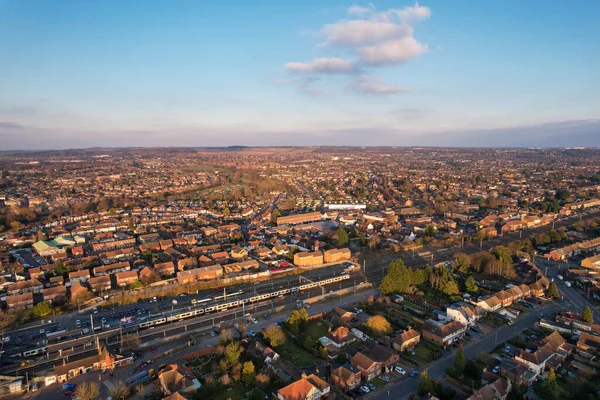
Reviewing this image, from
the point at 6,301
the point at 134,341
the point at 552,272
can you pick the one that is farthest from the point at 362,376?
the point at 6,301

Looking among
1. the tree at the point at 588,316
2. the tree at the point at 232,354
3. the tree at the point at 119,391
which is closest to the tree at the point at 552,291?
the tree at the point at 588,316

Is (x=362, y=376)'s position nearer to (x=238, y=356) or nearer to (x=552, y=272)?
(x=238, y=356)

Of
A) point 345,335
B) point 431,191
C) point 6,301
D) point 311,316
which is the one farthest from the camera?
point 431,191

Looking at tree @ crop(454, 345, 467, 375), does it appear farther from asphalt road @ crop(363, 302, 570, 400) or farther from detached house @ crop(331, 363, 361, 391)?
detached house @ crop(331, 363, 361, 391)

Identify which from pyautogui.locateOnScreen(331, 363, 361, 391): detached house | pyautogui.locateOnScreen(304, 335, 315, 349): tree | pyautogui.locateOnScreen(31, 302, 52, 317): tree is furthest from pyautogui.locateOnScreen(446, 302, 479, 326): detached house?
pyautogui.locateOnScreen(31, 302, 52, 317): tree

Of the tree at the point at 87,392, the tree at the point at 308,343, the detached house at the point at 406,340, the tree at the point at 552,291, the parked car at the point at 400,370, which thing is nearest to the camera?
the tree at the point at 87,392

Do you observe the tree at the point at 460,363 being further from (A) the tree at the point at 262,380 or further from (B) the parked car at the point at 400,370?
(A) the tree at the point at 262,380
